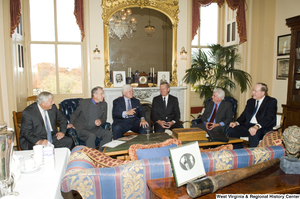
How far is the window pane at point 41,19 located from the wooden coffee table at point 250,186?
16.5 feet

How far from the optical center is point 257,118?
3.71 meters

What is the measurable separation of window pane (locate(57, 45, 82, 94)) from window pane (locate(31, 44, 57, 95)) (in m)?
0.18

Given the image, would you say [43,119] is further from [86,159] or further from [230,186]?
[230,186]

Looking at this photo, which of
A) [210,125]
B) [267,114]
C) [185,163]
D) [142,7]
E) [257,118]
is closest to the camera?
[185,163]

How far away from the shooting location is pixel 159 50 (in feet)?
17.7

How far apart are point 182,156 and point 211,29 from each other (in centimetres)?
588

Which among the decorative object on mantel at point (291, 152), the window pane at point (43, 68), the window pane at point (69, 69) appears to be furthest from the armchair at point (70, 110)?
the decorative object on mantel at point (291, 152)

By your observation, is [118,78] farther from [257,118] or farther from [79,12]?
[257,118]

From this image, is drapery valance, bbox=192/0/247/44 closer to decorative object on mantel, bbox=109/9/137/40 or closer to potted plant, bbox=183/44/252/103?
potted plant, bbox=183/44/252/103

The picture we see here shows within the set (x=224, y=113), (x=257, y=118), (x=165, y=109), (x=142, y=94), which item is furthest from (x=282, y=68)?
(x=142, y=94)

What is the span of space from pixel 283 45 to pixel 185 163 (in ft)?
17.3

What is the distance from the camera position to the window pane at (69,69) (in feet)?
17.3

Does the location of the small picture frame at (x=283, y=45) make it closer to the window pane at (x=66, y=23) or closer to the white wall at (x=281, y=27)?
the white wall at (x=281, y=27)

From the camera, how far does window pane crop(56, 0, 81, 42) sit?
5.25 meters
